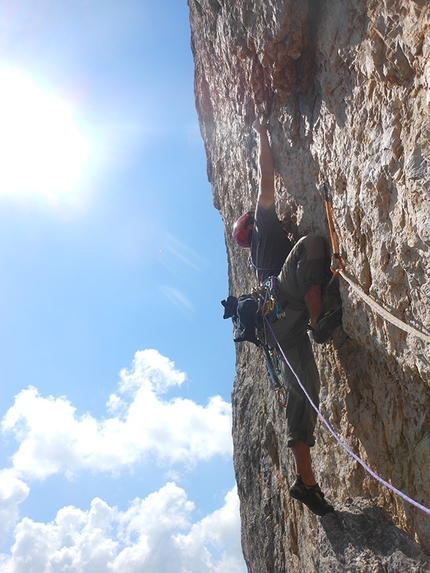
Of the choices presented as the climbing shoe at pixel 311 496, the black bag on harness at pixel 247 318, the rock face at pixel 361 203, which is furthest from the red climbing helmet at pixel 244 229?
the climbing shoe at pixel 311 496

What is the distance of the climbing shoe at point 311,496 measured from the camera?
4066 millimetres

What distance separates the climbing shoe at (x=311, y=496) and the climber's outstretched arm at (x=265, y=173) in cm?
300

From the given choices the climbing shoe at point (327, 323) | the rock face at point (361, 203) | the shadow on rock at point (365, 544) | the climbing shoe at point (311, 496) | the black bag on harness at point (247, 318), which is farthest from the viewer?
the black bag on harness at point (247, 318)

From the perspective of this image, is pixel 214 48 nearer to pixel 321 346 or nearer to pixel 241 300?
pixel 241 300

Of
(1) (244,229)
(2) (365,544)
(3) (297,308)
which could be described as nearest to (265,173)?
(1) (244,229)

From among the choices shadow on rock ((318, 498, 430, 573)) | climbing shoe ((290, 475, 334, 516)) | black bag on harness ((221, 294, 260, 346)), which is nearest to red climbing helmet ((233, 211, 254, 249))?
black bag on harness ((221, 294, 260, 346))

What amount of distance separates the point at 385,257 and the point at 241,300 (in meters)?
2.21

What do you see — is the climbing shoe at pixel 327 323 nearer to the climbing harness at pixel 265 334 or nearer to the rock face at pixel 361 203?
the rock face at pixel 361 203

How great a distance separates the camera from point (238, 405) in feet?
32.1

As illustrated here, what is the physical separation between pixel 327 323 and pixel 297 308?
19.3 inches

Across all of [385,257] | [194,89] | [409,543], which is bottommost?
[409,543]

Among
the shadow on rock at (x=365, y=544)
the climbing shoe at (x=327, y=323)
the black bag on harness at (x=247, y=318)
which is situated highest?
the black bag on harness at (x=247, y=318)

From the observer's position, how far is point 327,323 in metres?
4.37

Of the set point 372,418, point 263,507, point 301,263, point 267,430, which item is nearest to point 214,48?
point 301,263
